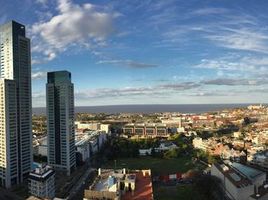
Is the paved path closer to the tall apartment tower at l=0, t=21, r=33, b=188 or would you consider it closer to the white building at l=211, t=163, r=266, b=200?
the tall apartment tower at l=0, t=21, r=33, b=188

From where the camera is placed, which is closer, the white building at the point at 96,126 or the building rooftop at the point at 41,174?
the building rooftop at the point at 41,174

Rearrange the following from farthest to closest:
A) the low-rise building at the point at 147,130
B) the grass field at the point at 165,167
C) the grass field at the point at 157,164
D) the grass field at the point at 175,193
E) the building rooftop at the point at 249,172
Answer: the low-rise building at the point at 147,130, the grass field at the point at 157,164, the building rooftop at the point at 249,172, the grass field at the point at 165,167, the grass field at the point at 175,193

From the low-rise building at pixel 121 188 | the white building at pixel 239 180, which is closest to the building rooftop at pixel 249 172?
the white building at pixel 239 180

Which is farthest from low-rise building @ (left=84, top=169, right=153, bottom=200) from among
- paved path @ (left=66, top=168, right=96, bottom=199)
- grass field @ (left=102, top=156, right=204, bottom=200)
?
paved path @ (left=66, top=168, right=96, bottom=199)

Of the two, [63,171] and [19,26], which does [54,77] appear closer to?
[19,26]

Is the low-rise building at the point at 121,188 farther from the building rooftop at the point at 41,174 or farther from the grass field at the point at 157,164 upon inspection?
the grass field at the point at 157,164

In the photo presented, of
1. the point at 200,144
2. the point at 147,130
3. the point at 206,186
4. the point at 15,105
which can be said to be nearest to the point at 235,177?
the point at 206,186

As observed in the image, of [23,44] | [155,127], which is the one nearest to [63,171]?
[23,44]
